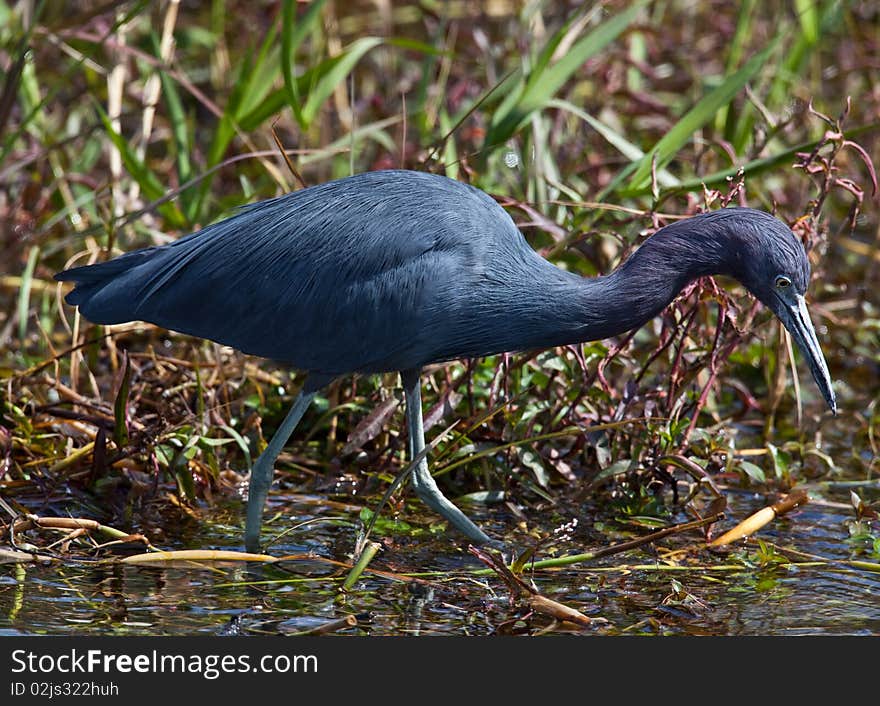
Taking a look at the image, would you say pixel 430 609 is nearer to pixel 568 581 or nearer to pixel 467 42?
pixel 568 581

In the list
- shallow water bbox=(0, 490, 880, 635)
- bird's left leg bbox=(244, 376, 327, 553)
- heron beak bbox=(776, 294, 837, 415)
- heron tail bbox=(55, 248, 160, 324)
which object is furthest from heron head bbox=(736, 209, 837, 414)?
heron tail bbox=(55, 248, 160, 324)

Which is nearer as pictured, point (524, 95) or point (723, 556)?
point (723, 556)

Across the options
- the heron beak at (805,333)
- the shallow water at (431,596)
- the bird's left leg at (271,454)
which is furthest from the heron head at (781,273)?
the bird's left leg at (271,454)

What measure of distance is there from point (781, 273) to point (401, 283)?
3.38 ft

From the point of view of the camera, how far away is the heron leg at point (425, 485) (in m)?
4.32

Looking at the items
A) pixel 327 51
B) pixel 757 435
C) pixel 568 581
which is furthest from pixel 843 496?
pixel 327 51

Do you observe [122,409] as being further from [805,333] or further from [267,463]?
[805,333]

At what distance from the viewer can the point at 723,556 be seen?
4.24m

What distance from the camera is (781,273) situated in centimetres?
380

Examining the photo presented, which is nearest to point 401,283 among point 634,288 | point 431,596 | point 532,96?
point 634,288

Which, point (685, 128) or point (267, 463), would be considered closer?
point (267, 463)

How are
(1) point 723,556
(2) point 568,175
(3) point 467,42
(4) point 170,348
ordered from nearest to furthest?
(1) point 723,556 → (4) point 170,348 → (2) point 568,175 → (3) point 467,42

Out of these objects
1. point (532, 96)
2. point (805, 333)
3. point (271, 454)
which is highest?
point (532, 96)

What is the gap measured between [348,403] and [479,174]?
1288mm
